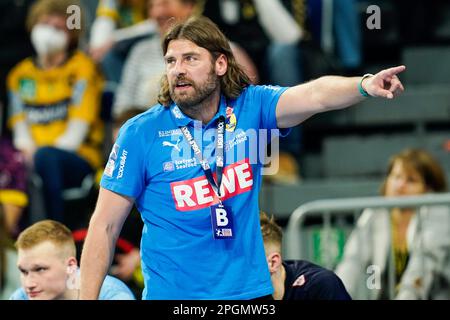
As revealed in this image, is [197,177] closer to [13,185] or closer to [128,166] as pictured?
[128,166]

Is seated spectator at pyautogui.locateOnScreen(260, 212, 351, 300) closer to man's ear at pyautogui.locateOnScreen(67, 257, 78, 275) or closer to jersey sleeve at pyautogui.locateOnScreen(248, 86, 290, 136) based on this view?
jersey sleeve at pyautogui.locateOnScreen(248, 86, 290, 136)

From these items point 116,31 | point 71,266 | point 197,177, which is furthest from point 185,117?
point 116,31

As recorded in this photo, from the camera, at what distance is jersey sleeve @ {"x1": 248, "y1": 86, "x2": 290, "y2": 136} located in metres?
5.40

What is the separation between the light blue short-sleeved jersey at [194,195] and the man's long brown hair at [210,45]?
→ 77 millimetres

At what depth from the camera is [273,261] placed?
5973mm

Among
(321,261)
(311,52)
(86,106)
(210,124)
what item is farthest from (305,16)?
(210,124)

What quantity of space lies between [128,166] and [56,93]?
14.3 feet

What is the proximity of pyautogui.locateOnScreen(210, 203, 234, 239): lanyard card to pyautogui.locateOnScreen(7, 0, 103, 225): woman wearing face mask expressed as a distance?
4.21m

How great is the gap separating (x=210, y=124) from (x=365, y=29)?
533 centimetres

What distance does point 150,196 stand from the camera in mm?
5402

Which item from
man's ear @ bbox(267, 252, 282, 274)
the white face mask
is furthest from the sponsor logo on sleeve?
the white face mask

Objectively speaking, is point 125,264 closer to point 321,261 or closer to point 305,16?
point 321,261
